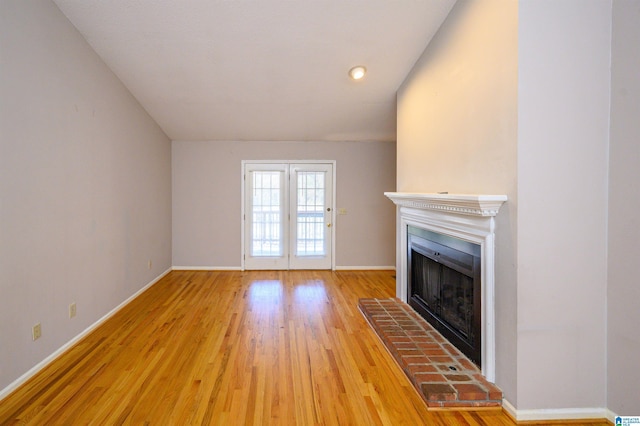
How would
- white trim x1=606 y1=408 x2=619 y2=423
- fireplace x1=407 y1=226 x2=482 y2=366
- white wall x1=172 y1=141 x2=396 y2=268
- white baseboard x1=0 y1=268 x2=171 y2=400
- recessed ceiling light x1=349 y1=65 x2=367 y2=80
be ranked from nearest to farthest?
white trim x1=606 y1=408 x2=619 y2=423
white baseboard x1=0 y1=268 x2=171 y2=400
fireplace x1=407 y1=226 x2=482 y2=366
recessed ceiling light x1=349 y1=65 x2=367 y2=80
white wall x1=172 y1=141 x2=396 y2=268

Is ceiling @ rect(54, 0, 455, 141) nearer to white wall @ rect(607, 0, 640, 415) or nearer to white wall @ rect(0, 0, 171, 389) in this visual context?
white wall @ rect(0, 0, 171, 389)

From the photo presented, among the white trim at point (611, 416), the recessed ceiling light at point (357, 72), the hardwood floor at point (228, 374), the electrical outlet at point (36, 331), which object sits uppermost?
the recessed ceiling light at point (357, 72)

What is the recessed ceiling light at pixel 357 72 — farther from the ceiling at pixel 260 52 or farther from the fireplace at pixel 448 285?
the fireplace at pixel 448 285

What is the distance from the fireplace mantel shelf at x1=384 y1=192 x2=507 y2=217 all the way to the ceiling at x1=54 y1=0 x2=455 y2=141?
5.00 feet

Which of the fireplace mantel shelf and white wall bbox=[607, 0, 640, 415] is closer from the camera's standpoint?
white wall bbox=[607, 0, 640, 415]

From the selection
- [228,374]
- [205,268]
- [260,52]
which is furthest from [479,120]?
[205,268]

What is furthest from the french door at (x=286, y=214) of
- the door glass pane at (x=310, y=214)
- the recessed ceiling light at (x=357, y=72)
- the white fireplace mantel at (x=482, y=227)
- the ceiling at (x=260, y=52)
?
the white fireplace mantel at (x=482, y=227)

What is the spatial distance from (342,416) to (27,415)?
5.98 ft

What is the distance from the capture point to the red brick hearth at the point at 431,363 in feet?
7.61

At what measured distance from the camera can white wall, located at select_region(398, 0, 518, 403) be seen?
225 centimetres

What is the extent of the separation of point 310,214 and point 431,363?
417 cm

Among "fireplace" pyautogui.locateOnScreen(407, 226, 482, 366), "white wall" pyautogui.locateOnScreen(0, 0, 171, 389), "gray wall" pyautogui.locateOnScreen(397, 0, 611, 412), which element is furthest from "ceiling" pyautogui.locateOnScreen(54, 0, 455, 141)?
"fireplace" pyautogui.locateOnScreen(407, 226, 482, 366)

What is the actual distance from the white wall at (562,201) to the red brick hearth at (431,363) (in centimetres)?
28

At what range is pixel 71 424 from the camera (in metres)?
2.13
